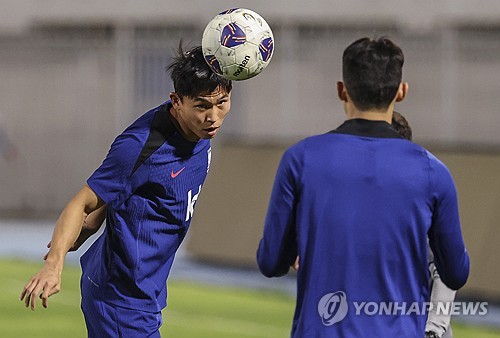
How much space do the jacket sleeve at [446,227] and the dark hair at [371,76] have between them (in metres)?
0.34

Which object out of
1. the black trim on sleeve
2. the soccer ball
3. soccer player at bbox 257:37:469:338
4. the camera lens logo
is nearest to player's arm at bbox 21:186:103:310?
the black trim on sleeve

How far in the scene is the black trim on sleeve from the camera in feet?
21.4

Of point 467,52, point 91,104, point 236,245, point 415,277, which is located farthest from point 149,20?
point 415,277

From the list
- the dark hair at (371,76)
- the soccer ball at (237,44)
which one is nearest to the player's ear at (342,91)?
the dark hair at (371,76)

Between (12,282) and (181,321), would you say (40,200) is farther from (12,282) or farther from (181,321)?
(181,321)

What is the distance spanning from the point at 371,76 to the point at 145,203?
1.92 meters

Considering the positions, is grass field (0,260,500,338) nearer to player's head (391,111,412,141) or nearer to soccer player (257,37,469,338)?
player's head (391,111,412,141)

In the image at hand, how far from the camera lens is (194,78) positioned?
21.2ft

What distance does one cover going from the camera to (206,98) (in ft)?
21.1

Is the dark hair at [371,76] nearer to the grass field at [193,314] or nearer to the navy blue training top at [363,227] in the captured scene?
the navy blue training top at [363,227]

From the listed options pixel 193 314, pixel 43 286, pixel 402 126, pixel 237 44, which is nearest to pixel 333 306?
pixel 43 286

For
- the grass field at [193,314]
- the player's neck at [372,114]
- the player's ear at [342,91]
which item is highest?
the player's ear at [342,91]

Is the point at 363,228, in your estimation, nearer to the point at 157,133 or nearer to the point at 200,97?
the point at 200,97

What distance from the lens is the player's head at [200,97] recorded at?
21.2 ft
